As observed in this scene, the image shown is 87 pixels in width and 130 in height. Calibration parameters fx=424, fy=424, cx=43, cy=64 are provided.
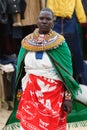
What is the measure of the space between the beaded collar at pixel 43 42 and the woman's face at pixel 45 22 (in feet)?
0.15

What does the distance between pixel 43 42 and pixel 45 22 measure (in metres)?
0.17

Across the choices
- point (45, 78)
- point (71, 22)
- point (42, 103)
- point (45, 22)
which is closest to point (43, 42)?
point (45, 22)

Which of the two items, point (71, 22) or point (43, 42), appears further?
point (71, 22)

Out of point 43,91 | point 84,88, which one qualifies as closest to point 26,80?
point 43,91

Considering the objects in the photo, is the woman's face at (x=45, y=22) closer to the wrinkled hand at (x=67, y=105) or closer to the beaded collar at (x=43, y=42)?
the beaded collar at (x=43, y=42)

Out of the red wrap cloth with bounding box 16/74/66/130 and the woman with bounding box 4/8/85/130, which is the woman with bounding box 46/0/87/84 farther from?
the red wrap cloth with bounding box 16/74/66/130

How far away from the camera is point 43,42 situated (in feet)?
12.1

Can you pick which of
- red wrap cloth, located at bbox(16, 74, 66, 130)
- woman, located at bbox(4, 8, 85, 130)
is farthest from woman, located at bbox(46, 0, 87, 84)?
red wrap cloth, located at bbox(16, 74, 66, 130)

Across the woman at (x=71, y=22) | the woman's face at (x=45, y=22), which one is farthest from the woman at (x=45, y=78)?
the woman at (x=71, y=22)

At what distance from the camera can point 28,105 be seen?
3.83m

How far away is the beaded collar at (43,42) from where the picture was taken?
3.65 metres

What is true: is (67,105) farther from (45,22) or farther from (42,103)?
(45,22)

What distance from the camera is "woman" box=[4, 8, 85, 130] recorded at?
3670mm

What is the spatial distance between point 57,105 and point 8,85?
2.48 meters
